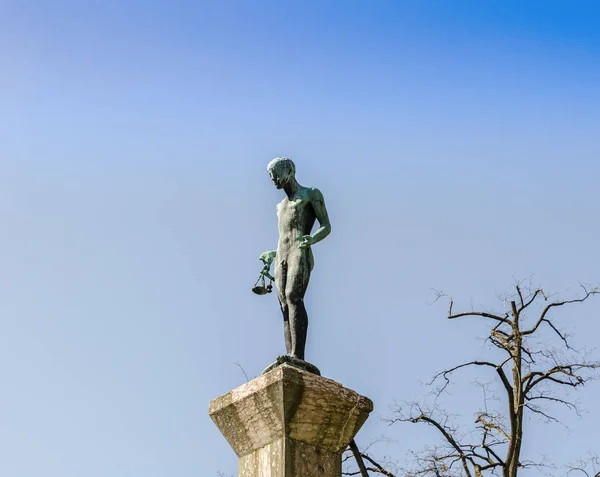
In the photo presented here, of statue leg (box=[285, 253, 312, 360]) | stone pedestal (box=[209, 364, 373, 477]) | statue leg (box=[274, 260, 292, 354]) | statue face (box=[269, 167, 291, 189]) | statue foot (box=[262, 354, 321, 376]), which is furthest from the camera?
statue face (box=[269, 167, 291, 189])

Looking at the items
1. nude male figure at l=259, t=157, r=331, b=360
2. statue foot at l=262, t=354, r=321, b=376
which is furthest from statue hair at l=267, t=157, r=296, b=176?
statue foot at l=262, t=354, r=321, b=376

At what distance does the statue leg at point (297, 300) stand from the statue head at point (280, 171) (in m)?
0.72

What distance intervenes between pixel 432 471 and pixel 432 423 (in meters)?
0.87

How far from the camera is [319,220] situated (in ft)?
28.3

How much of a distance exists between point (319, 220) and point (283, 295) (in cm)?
75

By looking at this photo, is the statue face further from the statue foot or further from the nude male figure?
the statue foot

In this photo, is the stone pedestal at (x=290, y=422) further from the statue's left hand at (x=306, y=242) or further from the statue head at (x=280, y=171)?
the statue head at (x=280, y=171)

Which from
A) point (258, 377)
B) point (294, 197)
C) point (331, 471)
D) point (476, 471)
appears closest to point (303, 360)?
point (258, 377)

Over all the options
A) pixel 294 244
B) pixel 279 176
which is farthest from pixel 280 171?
pixel 294 244

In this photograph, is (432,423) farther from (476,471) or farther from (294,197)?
(294,197)

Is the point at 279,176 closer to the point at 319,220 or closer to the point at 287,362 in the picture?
the point at 319,220

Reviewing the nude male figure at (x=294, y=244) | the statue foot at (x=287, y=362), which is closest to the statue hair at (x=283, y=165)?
the nude male figure at (x=294, y=244)

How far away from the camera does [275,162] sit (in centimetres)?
873

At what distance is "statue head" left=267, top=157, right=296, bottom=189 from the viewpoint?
870cm
